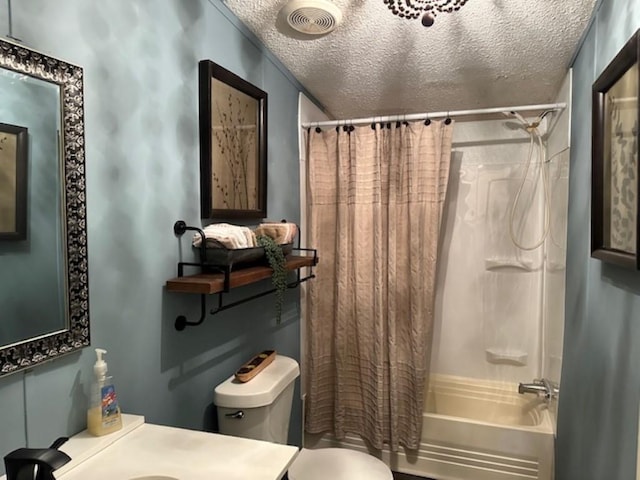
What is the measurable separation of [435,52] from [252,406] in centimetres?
174

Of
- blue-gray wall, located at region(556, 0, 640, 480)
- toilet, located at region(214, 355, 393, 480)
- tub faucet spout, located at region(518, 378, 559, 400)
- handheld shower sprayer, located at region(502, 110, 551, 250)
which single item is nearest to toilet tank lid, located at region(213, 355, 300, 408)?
toilet, located at region(214, 355, 393, 480)

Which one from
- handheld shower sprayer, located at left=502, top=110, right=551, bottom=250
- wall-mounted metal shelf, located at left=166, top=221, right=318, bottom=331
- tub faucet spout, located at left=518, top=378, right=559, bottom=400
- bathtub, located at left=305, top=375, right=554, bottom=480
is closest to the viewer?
wall-mounted metal shelf, located at left=166, top=221, right=318, bottom=331

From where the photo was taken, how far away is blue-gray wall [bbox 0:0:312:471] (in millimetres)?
1033

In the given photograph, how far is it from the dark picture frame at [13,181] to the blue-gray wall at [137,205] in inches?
6.7

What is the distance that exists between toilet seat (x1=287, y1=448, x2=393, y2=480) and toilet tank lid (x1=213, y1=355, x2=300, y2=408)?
1.11 ft

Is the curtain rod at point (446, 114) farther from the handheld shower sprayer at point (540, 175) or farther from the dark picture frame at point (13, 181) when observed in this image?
the dark picture frame at point (13, 181)

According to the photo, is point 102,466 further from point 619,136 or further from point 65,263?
point 619,136

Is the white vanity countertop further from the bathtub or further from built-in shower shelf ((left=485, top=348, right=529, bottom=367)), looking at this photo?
built-in shower shelf ((left=485, top=348, right=529, bottom=367))

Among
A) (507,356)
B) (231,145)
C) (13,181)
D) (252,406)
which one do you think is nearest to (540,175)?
(507,356)

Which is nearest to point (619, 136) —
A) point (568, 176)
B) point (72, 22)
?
point (568, 176)

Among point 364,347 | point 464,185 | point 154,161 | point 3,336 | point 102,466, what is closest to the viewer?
point 3,336

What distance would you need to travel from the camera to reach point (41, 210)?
3.27ft

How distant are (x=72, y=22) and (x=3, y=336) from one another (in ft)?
2.60

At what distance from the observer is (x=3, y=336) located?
3.01ft
